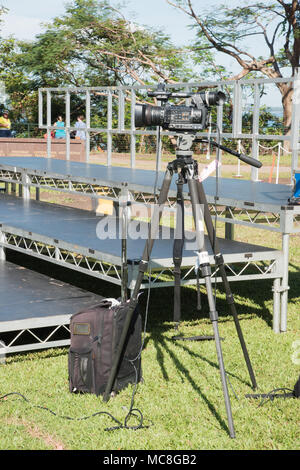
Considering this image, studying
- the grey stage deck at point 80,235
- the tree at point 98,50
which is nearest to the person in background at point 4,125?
the tree at point 98,50

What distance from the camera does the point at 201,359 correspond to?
5.36 m

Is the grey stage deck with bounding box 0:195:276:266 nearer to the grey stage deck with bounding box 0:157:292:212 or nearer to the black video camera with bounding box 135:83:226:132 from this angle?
the grey stage deck with bounding box 0:157:292:212

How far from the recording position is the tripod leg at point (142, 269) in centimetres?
423

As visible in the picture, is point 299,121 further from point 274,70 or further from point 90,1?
point 90,1

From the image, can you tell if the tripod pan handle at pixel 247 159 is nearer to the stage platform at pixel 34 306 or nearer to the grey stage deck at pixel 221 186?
the grey stage deck at pixel 221 186

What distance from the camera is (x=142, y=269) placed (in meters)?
4.33

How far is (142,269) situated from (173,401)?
897 mm

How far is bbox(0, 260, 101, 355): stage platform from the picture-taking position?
17.1 feet

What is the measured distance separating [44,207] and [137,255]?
167 inches

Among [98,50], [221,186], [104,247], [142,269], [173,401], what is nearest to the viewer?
[142,269]

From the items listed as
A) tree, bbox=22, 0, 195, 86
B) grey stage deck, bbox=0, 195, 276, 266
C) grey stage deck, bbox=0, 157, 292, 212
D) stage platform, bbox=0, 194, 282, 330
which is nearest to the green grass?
stage platform, bbox=0, 194, 282, 330

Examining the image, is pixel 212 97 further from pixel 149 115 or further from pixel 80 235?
pixel 80 235

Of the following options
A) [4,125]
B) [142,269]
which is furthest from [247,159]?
[4,125]
